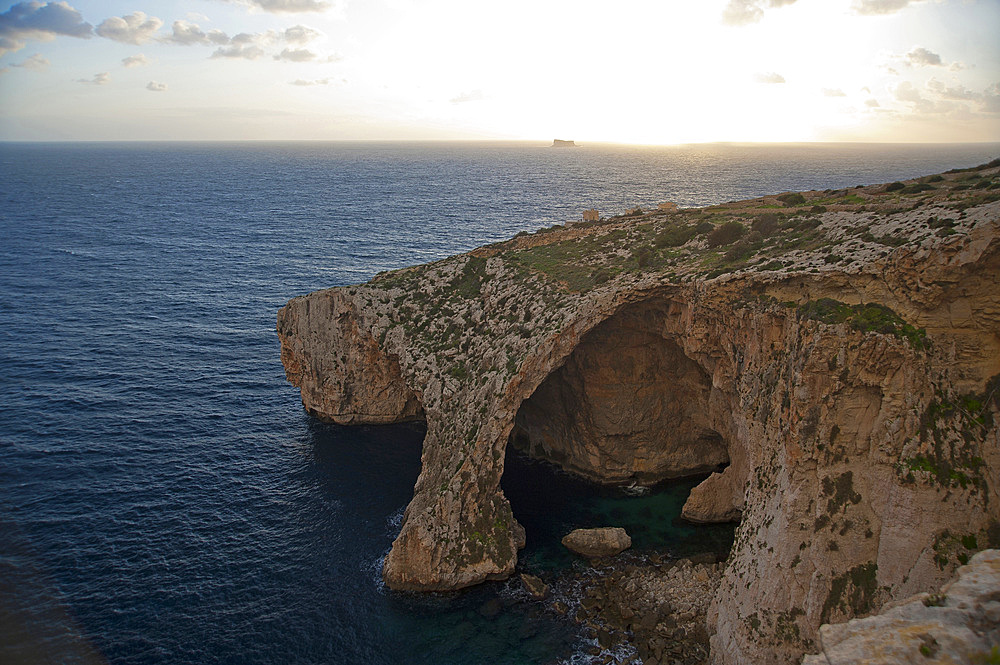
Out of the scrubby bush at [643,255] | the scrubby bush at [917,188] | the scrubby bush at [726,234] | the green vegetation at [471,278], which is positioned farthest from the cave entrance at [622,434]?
the scrubby bush at [917,188]

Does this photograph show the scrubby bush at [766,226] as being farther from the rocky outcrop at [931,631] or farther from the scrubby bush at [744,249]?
the rocky outcrop at [931,631]

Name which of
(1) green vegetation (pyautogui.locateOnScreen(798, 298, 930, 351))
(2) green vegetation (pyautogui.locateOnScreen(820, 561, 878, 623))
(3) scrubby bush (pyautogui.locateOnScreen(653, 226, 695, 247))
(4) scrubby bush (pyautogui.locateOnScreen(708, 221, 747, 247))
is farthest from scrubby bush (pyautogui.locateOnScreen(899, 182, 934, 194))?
(2) green vegetation (pyautogui.locateOnScreen(820, 561, 878, 623))

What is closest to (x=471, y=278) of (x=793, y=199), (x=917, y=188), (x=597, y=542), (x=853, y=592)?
(x=597, y=542)

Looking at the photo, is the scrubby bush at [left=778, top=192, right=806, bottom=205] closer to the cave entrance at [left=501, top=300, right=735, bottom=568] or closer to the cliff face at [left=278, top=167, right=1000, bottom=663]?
the cliff face at [left=278, top=167, right=1000, bottom=663]

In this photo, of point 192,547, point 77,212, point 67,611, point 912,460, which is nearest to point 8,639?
point 67,611

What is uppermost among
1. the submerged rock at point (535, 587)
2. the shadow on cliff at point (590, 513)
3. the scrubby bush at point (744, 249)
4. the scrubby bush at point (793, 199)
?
the scrubby bush at point (793, 199)

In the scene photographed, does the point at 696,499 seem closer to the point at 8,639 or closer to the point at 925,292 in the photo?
the point at 925,292
